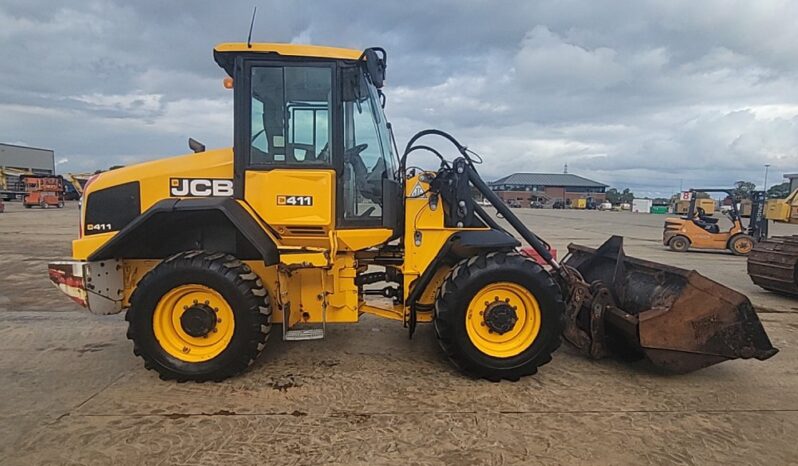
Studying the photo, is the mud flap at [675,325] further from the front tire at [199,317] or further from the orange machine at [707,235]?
the orange machine at [707,235]

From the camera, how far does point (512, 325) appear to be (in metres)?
4.37

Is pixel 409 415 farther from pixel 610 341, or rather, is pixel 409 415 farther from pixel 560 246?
pixel 560 246

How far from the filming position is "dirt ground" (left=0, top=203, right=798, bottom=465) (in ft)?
10.5

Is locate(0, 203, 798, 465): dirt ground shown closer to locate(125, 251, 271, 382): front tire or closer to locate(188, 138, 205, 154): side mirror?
locate(125, 251, 271, 382): front tire

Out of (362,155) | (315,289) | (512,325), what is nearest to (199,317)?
(315,289)

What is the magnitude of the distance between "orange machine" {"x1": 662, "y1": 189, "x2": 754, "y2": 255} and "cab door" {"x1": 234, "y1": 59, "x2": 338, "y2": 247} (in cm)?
1508

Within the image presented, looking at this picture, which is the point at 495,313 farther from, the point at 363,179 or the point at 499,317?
the point at 363,179

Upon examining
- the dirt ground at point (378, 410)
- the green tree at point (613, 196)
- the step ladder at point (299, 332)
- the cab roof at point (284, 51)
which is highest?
the green tree at point (613, 196)

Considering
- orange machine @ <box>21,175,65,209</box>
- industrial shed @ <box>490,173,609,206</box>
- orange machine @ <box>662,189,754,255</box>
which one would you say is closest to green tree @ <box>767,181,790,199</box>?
orange machine @ <box>662,189,754,255</box>

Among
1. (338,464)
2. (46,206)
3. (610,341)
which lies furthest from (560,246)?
(46,206)

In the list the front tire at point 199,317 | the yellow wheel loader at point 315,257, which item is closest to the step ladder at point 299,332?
the yellow wheel loader at point 315,257

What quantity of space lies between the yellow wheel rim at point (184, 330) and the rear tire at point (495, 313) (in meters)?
1.79

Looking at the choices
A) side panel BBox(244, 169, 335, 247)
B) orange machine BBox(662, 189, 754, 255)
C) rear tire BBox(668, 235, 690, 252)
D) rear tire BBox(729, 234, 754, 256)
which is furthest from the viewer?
rear tire BBox(668, 235, 690, 252)

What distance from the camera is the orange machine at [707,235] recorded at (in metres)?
15.6
